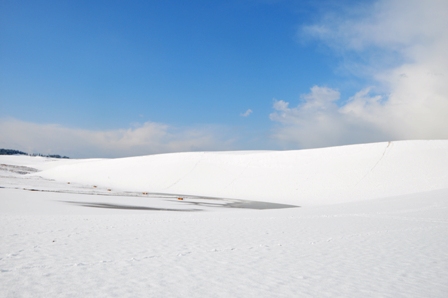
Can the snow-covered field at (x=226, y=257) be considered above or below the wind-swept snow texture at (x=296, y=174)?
below

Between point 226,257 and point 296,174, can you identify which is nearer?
point 226,257

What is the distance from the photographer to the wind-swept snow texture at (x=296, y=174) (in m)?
38.8

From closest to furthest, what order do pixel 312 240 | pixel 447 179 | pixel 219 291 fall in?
pixel 219 291 < pixel 312 240 < pixel 447 179

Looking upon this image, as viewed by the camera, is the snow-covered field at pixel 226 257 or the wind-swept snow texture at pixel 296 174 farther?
the wind-swept snow texture at pixel 296 174

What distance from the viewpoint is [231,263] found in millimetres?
8234

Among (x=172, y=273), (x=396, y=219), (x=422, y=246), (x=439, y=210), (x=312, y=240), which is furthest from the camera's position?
(x=439, y=210)

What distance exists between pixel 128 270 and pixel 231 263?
2.53 m

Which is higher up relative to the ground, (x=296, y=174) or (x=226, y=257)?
(x=296, y=174)

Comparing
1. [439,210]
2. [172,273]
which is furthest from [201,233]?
[439,210]

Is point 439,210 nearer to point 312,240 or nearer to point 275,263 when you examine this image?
point 312,240

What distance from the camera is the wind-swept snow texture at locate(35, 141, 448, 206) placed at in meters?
38.8

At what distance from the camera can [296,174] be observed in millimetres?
46750

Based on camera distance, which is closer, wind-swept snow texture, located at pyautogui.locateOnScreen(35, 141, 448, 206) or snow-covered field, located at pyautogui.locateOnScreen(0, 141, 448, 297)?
snow-covered field, located at pyautogui.locateOnScreen(0, 141, 448, 297)

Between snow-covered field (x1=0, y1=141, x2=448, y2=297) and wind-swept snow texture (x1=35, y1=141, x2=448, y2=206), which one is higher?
wind-swept snow texture (x1=35, y1=141, x2=448, y2=206)
